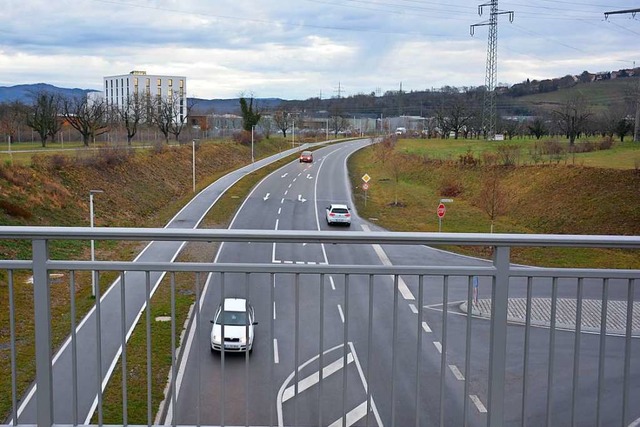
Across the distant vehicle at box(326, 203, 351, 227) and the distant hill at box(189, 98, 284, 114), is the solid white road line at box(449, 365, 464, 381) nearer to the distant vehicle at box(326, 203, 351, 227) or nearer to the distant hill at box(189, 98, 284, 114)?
the distant vehicle at box(326, 203, 351, 227)

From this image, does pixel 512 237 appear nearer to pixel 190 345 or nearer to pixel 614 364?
pixel 614 364

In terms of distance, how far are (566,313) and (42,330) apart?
3.51 metres

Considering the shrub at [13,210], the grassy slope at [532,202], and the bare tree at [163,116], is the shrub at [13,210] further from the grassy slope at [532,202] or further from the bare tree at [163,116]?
the bare tree at [163,116]

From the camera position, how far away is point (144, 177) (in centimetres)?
3984

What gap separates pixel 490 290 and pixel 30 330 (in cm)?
289

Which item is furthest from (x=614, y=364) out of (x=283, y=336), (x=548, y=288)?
(x=283, y=336)

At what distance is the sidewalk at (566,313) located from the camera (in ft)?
10.9

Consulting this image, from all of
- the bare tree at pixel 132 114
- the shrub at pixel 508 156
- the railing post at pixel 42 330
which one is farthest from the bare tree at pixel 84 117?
the railing post at pixel 42 330

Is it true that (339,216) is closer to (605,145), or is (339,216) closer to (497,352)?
(605,145)

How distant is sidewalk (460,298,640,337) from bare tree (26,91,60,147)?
45.0 metres

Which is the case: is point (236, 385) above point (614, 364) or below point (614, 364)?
below

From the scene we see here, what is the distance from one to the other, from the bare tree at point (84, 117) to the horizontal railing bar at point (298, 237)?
44981 millimetres

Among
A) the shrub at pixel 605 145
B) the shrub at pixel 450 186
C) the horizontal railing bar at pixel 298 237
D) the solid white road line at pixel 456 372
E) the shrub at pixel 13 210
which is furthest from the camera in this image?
the shrub at pixel 605 145

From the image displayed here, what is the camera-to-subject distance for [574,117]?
5275cm
